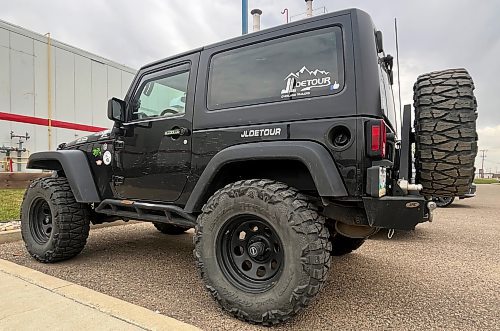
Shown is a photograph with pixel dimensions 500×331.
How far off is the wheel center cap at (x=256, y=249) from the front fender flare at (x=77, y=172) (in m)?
1.97

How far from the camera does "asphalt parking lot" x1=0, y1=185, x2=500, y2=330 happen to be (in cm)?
251

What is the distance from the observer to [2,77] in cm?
884

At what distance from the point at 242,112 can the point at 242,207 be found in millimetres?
764

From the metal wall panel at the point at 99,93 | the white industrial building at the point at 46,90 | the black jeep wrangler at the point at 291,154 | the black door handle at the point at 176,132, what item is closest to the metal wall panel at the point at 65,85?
the white industrial building at the point at 46,90

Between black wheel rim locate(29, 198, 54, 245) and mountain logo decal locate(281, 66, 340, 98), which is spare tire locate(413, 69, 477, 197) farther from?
black wheel rim locate(29, 198, 54, 245)

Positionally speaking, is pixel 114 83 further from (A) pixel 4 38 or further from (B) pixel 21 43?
(A) pixel 4 38

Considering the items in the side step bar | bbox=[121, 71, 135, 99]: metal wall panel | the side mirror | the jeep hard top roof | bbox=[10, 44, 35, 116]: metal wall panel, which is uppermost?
bbox=[121, 71, 135, 99]: metal wall panel

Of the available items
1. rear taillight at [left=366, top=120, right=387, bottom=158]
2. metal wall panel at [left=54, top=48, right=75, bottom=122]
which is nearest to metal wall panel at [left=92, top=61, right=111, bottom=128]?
metal wall panel at [left=54, top=48, right=75, bottom=122]

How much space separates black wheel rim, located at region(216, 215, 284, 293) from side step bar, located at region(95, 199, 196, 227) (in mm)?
467

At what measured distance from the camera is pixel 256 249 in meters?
2.56

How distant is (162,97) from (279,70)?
53.0 inches

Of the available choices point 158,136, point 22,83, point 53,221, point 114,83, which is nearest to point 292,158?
point 158,136

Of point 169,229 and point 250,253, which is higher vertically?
point 250,253

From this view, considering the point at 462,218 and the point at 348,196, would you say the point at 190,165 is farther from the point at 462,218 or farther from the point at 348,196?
the point at 462,218
